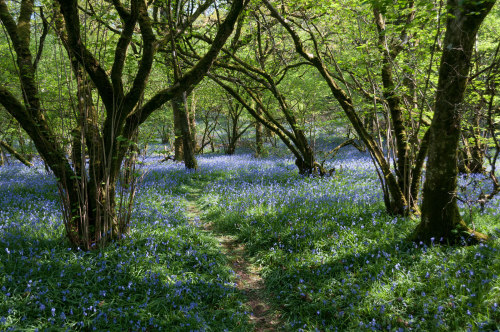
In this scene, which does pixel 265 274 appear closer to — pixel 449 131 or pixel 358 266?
pixel 358 266

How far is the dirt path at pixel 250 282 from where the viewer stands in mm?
4078

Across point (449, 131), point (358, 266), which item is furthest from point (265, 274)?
point (449, 131)

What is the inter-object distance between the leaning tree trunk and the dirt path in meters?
2.67

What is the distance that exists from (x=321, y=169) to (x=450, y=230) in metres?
6.23

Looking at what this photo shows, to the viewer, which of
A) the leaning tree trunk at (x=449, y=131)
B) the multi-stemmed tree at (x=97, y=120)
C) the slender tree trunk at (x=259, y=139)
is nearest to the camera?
the leaning tree trunk at (x=449, y=131)

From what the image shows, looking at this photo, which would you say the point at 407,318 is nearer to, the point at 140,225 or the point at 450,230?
the point at 450,230

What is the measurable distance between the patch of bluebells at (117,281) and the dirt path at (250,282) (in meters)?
0.23

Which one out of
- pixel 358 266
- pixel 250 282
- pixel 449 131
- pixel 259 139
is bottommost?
pixel 250 282

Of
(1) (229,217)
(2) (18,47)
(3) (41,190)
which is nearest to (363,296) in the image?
(1) (229,217)

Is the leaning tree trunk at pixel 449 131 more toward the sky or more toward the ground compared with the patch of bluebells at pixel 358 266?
more toward the sky

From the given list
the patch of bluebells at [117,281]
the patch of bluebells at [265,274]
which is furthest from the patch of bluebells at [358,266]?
the patch of bluebells at [117,281]

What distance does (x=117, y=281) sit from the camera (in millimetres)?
4176

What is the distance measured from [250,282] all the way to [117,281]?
2.11m

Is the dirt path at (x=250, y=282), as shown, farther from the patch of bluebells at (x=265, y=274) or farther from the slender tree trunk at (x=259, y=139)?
the slender tree trunk at (x=259, y=139)
